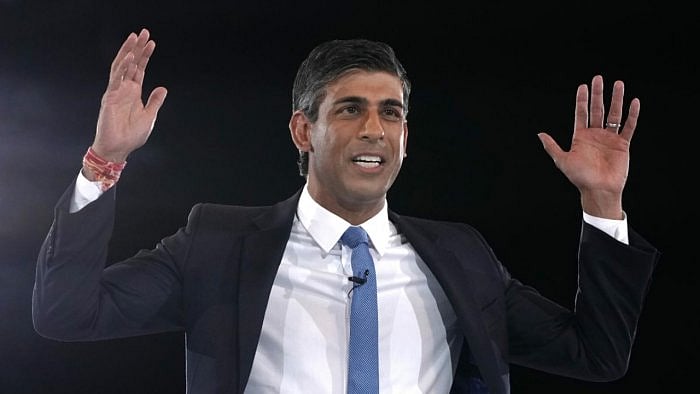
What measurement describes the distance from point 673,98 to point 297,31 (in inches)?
51.0

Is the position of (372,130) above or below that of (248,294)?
above

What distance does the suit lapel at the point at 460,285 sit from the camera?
205 centimetres

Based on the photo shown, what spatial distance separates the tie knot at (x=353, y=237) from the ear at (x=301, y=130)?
0.85 ft

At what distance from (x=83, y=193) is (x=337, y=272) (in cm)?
59

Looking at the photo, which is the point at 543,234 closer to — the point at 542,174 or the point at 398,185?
the point at 542,174

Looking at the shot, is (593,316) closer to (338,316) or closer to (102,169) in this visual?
(338,316)

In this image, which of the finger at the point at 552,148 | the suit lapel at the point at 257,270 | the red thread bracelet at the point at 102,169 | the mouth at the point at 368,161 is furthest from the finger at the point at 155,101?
the finger at the point at 552,148

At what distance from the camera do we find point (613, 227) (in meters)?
2.03

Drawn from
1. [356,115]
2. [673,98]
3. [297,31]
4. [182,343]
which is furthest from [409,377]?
[673,98]

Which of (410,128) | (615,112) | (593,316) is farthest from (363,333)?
(410,128)

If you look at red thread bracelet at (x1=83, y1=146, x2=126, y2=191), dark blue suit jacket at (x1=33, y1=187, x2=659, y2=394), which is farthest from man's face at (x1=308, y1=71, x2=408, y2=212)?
red thread bracelet at (x1=83, y1=146, x2=126, y2=191)

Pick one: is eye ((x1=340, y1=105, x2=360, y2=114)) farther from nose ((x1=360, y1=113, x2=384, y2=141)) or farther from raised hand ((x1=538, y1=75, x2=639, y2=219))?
raised hand ((x1=538, y1=75, x2=639, y2=219))

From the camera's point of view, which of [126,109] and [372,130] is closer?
[126,109]

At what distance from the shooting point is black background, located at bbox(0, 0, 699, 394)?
2.99 meters
